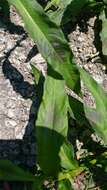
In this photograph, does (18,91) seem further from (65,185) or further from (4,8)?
(65,185)

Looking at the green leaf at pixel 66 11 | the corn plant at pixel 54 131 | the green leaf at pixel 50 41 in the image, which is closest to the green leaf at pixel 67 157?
the corn plant at pixel 54 131

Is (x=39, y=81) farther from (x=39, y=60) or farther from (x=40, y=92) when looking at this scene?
(x=39, y=60)

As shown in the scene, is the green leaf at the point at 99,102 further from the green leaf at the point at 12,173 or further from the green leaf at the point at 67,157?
the green leaf at the point at 12,173

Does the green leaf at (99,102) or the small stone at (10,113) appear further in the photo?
the small stone at (10,113)

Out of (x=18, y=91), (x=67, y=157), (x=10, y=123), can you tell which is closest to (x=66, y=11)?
(x=18, y=91)

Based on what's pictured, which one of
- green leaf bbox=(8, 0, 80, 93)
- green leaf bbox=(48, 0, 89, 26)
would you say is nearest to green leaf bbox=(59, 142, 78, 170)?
green leaf bbox=(8, 0, 80, 93)

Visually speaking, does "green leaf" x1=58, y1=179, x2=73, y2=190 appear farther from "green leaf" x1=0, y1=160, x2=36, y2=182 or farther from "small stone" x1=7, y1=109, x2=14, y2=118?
"small stone" x1=7, y1=109, x2=14, y2=118

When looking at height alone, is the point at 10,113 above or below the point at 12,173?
above
